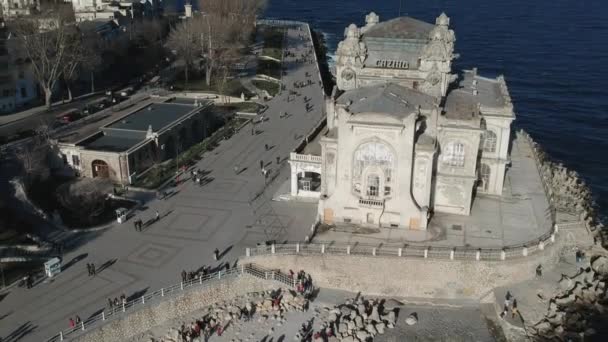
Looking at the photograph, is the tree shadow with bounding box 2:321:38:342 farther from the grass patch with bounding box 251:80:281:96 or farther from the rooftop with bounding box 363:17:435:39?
the grass patch with bounding box 251:80:281:96

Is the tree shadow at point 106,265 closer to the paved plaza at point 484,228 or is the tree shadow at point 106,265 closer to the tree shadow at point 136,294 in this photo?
the tree shadow at point 136,294

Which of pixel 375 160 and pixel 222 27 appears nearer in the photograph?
pixel 375 160

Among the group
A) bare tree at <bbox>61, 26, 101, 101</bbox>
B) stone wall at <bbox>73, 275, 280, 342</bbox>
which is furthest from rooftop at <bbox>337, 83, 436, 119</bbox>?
bare tree at <bbox>61, 26, 101, 101</bbox>

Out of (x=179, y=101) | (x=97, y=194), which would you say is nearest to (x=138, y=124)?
(x=179, y=101)

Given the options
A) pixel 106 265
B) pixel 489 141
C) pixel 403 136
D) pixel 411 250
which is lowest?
pixel 106 265

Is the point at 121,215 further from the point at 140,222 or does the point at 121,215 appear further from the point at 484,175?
the point at 484,175

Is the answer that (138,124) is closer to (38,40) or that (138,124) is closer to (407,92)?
(38,40)

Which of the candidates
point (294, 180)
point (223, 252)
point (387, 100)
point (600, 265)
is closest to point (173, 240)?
point (223, 252)
